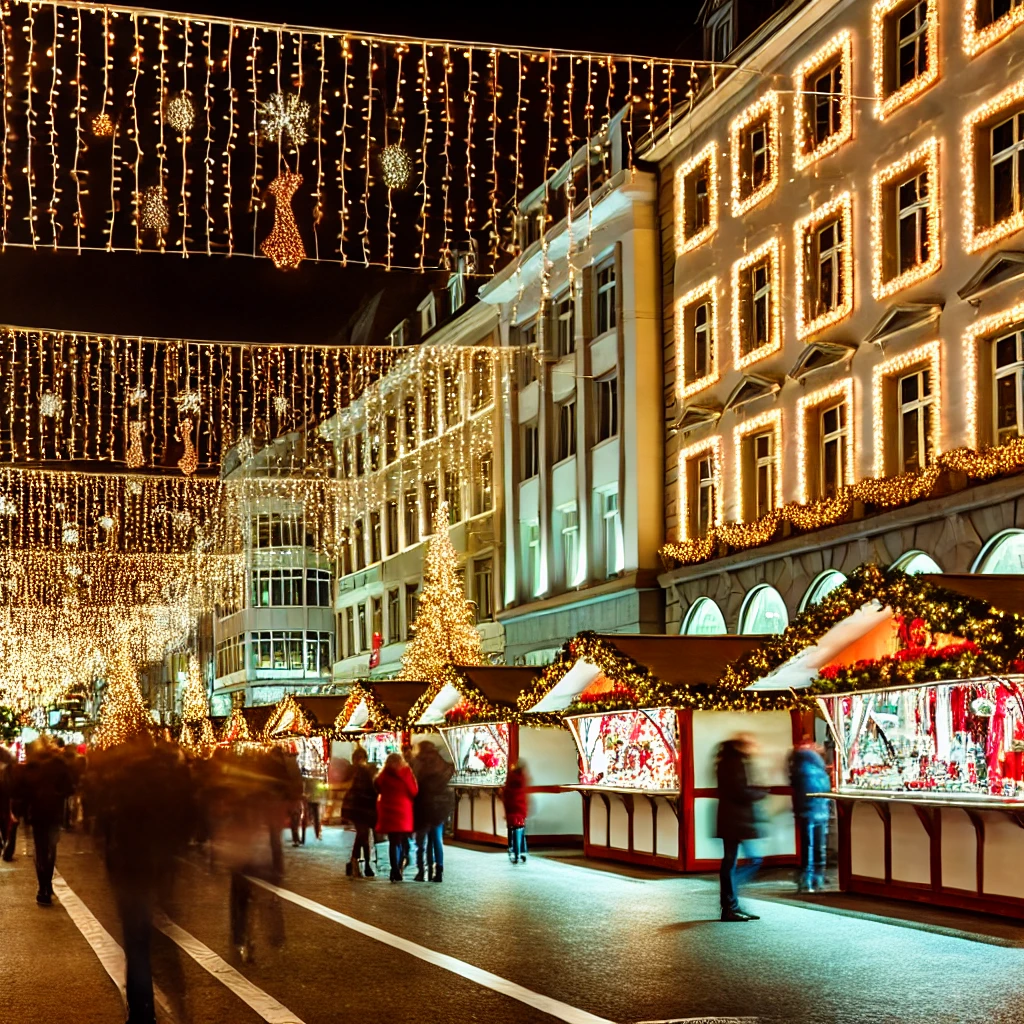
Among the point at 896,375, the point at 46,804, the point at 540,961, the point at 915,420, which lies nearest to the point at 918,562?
the point at 915,420

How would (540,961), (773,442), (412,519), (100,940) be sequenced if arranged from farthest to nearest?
(412,519)
(773,442)
(100,940)
(540,961)

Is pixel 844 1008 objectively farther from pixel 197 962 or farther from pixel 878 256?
pixel 878 256

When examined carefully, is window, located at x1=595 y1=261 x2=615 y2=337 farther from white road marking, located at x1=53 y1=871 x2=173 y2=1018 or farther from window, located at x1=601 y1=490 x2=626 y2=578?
white road marking, located at x1=53 y1=871 x2=173 y2=1018

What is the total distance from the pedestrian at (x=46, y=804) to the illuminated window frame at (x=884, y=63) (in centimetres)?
1682

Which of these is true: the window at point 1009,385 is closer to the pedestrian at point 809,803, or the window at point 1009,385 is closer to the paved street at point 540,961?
the pedestrian at point 809,803

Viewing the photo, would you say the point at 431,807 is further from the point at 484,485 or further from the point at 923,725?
the point at 484,485

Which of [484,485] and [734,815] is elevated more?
[484,485]

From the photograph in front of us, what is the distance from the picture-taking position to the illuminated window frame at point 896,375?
88.6 ft

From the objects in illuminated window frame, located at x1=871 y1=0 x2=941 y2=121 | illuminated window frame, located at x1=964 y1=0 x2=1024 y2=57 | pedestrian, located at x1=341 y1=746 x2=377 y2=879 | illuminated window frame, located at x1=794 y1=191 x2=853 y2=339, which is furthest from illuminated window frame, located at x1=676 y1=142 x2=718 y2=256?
pedestrian, located at x1=341 y1=746 x2=377 y2=879

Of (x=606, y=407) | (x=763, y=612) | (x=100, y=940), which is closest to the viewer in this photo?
(x=100, y=940)

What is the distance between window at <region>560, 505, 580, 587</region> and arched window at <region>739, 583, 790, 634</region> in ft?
31.9

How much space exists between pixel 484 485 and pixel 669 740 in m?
29.1

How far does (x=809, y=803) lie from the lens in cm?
2036

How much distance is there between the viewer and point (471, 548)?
51.8 metres
